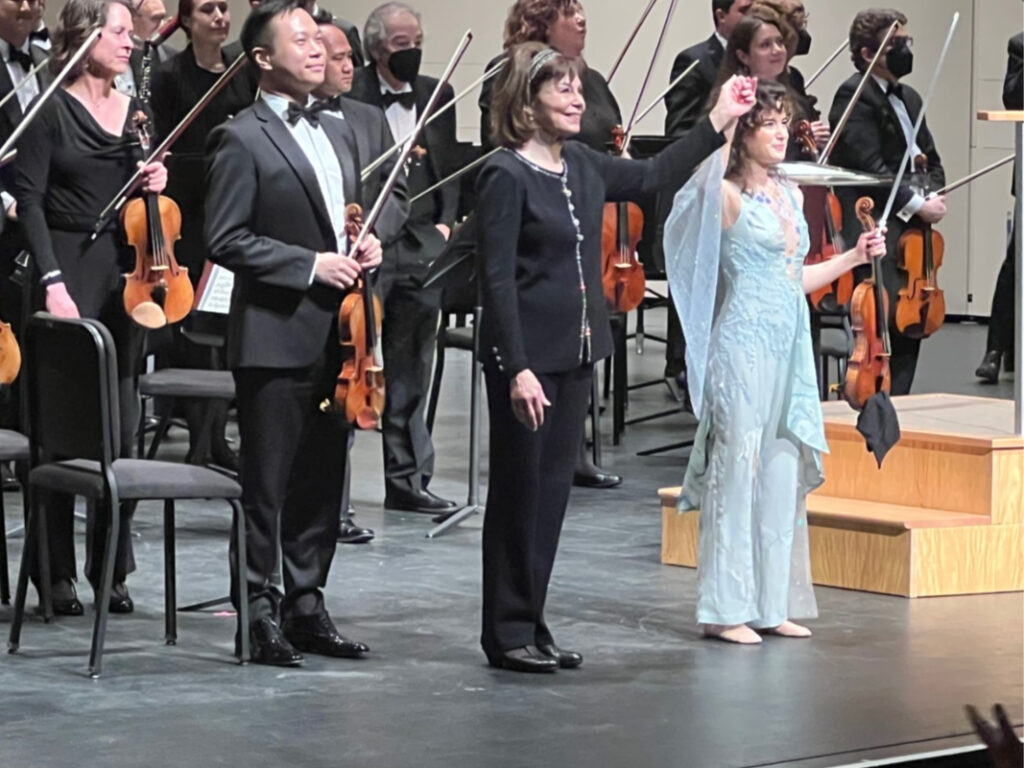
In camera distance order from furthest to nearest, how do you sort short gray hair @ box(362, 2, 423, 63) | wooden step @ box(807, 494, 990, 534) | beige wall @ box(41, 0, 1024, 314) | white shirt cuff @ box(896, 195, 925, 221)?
1. beige wall @ box(41, 0, 1024, 314)
2. white shirt cuff @ box(896, 195, 925, 221)
3. short gray hair @ box(362, 2, 423, 63)
4. wooden step @ box(807, 494, 990, 534)

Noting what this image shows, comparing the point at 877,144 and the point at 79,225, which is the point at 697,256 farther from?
the point at 877,144

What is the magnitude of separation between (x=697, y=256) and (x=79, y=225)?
1.38 meters

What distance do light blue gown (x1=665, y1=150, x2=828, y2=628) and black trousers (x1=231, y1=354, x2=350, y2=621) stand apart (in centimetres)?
81

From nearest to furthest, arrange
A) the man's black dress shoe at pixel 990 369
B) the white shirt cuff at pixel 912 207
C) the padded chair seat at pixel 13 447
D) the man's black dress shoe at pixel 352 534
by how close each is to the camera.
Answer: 1. the padded chair seat at pixel 13 447
2. the man's black dress shoe at pixel 352 534
3. the white shirt cuff at pixel 912 207
4. the man's black dress shoe at pixel 990 369

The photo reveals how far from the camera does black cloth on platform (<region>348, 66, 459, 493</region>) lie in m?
6.04

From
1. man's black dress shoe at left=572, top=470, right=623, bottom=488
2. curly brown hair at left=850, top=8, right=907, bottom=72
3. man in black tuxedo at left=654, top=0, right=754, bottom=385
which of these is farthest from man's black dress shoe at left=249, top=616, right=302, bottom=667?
curly brown hair at left=850, top=8, right=907, bottom=72

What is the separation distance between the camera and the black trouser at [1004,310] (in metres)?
8.66

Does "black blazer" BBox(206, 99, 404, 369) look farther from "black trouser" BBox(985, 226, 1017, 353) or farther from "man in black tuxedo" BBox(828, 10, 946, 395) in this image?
"black trouser" BBox(985, 226, 1017, 353)

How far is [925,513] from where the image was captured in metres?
5.03

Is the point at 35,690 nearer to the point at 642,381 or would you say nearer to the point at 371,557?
the point at 371,557

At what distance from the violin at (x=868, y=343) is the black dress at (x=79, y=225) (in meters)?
1.59

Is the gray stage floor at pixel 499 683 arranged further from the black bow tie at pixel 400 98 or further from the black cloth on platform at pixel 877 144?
the black cloth on platform at pixel 877 144

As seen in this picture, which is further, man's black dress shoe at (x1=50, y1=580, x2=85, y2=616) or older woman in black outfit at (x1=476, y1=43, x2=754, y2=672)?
man's black dress shoe at (x1=50, y1=580, x2=85, y2=616)

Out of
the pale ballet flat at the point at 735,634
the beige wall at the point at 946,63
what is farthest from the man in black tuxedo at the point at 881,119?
the beige wall at the point at 946,63
